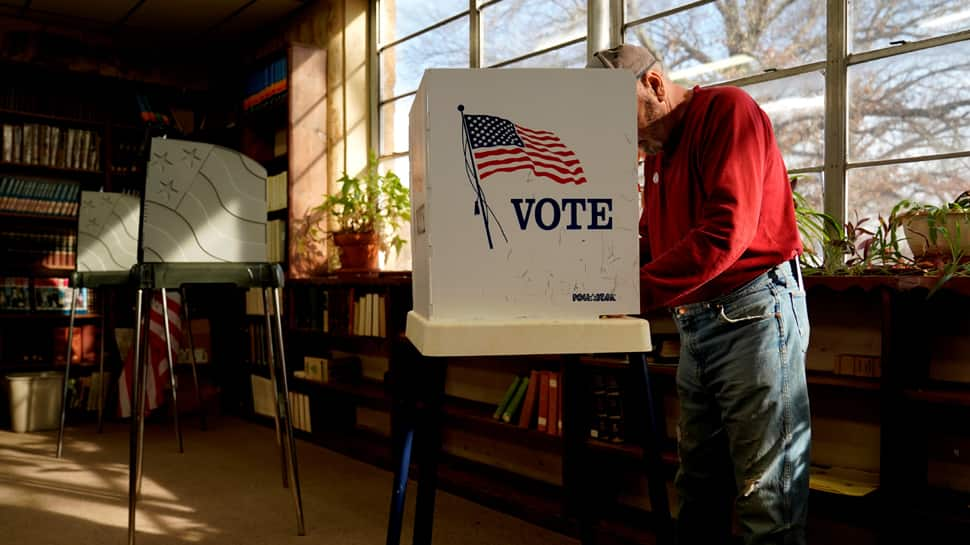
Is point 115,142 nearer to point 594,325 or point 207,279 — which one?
point 207,279

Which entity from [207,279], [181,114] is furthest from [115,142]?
[207,279]

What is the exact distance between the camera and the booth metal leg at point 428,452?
1289 millimetres

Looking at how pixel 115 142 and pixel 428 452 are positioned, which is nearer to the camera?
pixel 428 452

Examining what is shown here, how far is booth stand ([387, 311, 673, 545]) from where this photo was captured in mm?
1033

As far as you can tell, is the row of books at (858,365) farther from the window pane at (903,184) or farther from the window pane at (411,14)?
the window pane at (411,14)

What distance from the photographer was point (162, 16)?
200 inches

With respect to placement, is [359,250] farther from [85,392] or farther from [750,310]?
[750,310]

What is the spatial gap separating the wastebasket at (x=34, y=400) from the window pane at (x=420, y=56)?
260cm

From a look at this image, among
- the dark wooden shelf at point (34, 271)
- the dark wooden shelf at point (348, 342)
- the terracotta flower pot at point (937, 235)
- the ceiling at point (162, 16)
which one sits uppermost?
the ceiling at point (162, 16)

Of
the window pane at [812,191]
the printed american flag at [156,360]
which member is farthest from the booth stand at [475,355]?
the printed american flag at [156,360]

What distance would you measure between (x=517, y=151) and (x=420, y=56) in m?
3.40

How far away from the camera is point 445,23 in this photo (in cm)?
412

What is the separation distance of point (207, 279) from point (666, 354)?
1.49m

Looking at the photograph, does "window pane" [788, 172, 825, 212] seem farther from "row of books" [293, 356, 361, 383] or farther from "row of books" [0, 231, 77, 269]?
"row of books" [0, 231, 77, 269]
